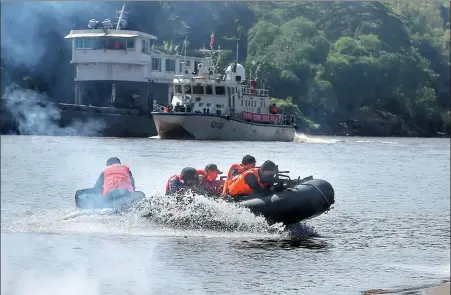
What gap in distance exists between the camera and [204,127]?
187 feet

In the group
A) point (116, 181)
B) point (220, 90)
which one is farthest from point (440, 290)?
point (220, 90)

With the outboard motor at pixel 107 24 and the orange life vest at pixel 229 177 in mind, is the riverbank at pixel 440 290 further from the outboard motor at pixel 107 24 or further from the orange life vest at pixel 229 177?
the outboard motor at pixel 107 24

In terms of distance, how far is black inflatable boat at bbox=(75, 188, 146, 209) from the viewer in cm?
1880

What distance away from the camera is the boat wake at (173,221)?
18656mm

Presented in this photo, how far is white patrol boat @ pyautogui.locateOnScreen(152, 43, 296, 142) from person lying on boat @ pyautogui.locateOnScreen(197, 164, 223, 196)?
36.4m

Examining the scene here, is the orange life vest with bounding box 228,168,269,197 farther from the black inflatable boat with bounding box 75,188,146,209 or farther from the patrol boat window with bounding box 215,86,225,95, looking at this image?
the patrol boat window with bounding box 215,86,225,95

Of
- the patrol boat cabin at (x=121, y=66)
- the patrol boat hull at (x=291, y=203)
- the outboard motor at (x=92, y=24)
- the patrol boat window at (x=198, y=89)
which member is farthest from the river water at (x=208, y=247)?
the patrol boat cabin at (x=121, y=66)

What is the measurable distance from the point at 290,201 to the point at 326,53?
206ft

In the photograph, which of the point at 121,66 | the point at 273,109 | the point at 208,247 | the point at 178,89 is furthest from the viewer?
the point at 273,109

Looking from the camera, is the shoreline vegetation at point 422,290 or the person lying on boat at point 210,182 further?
the person lying on boat at point 210,182

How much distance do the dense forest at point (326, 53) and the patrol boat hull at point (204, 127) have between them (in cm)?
595

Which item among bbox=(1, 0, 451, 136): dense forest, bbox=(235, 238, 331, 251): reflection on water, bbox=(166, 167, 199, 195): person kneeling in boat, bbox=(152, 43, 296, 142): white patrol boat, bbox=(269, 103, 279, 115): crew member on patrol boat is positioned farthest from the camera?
bbox=(1, 0, 451, 136): dense forest

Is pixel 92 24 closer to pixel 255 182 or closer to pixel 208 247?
pixel 255 182

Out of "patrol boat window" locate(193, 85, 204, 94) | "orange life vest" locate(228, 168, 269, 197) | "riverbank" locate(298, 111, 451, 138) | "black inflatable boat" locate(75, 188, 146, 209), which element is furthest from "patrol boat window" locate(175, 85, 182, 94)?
"orange life vest" locate(228, 168, 269, 197)
